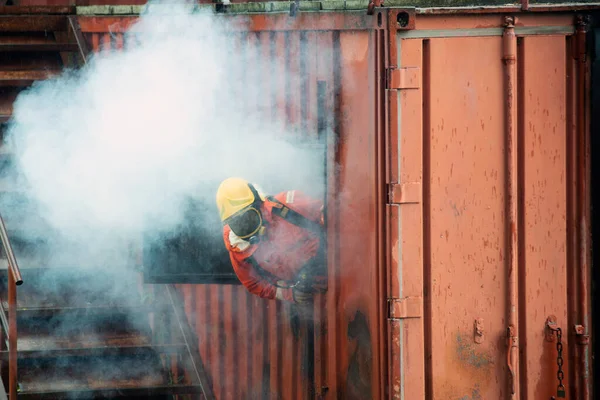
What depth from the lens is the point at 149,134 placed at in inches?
190

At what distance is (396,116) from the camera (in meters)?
3.97

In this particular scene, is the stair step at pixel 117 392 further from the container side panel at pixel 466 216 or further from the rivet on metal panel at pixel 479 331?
the rivet on metal panel at pixel 479 331

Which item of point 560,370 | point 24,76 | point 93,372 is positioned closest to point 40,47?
point 24,76

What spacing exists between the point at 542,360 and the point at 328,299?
1530 millimetres

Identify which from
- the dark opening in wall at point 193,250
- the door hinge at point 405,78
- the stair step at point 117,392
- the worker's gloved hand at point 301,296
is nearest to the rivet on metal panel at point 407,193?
the door hinge at point 405,78

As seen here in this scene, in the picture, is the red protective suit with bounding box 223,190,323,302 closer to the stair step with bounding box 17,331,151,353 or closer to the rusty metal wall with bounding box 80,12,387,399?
the rusty metal wall with bounding box 80,12,387,399

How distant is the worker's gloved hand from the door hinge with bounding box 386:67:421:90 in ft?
5.47

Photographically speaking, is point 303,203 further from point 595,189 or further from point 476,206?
point 595,189

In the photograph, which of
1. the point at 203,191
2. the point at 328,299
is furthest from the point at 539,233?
the point at 203,191

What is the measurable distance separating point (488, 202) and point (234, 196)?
1.91 metres

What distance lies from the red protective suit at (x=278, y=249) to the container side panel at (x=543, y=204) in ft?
5.07

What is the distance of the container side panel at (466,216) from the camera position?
13.0 ft

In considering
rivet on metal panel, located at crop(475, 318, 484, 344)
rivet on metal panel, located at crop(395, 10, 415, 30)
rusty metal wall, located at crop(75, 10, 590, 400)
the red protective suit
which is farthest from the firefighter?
rivet on metal panel, located at crop(395, 10, 415, 30)

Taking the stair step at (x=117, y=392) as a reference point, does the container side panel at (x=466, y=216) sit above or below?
above
